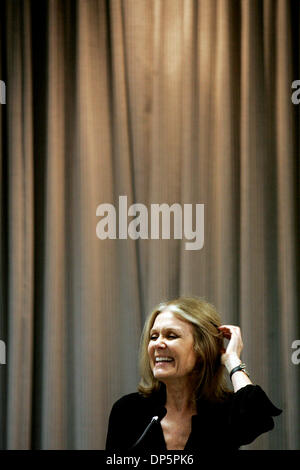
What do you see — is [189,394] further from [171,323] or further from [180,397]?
[171,323]

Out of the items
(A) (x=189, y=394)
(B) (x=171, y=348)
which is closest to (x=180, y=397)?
(A) (x=189, y=394)

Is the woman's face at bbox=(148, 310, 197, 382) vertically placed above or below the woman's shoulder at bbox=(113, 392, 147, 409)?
above

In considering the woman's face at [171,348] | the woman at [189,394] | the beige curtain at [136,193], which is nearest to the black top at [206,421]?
the woman at [189,394]

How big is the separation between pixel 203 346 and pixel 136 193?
0.74m

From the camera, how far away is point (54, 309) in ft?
8.02

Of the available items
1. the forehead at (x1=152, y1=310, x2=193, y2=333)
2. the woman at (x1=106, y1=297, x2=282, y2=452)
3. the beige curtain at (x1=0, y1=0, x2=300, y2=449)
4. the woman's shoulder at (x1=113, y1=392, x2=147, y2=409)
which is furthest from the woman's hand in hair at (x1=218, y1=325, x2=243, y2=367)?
the beige curtain at (x1=0, y1=0, x2=300, y2=449)

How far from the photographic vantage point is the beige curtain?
7.81 feet

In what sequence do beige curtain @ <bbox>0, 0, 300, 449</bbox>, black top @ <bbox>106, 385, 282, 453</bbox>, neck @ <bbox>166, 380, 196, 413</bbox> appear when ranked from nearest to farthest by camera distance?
black top @ <bbox>106, 385, 282, 453</bbox>
neck @ <bbox>166, 380, 196, 413</bbox>
beige curtain @ <bbox>0, 0, 300, 449</bbox>

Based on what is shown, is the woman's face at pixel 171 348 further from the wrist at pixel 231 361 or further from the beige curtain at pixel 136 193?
the beige curtain at pixel 136 193

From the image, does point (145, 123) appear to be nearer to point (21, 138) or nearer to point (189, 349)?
point (21, 138)

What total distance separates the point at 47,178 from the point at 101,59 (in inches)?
17.9

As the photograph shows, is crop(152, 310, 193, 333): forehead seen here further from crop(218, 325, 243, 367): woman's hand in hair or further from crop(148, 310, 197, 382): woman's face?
crop(218, 325, 243, 367): woman's hand in hair

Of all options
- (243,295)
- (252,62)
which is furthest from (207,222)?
(252,62)

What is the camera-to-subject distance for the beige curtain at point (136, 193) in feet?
7.81
